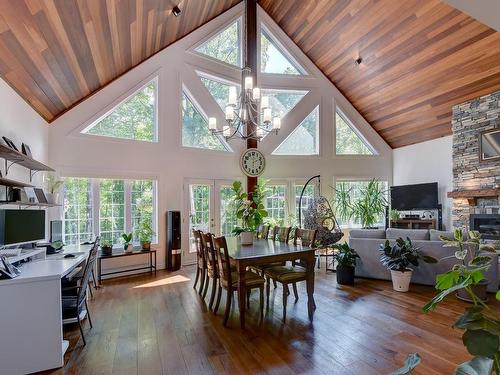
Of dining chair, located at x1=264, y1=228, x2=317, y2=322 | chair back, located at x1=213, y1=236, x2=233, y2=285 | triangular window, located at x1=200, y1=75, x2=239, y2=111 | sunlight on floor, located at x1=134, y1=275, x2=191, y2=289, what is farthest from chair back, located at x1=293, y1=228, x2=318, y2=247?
triangular window, located at x1=200, y1=75, x2=239, y2=111

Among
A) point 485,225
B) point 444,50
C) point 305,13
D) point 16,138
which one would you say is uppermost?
point 305,13

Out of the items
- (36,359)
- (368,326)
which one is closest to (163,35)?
(36,359)

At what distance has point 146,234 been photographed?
559cm

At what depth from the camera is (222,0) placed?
624cm

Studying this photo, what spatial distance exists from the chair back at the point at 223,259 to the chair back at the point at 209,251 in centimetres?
10

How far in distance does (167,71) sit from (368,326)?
5.98 metres

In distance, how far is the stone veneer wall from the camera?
5684 mm

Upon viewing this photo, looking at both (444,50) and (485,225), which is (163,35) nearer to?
(444,50)

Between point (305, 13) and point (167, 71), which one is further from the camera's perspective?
point (305, 13)

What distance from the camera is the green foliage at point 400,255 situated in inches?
165

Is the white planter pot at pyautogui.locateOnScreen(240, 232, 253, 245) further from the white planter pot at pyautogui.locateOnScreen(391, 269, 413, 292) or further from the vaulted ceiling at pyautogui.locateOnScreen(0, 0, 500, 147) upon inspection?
the vaulted ceiling at pyautogui.locateOnScreen(0, 0, 500, 147)

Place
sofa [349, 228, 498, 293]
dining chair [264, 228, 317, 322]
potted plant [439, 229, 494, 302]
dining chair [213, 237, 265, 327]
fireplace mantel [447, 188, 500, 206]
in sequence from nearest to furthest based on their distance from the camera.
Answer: potted plant [439, 229, 494, 302]
dining chair [213, 237, 265, 327]
dining chair [264, 228, 317, 322]
sofa [349, 228, 498, 293]
fireplace mantel [447, 188, 500, 206]

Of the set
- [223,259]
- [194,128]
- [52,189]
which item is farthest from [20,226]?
[194,128]

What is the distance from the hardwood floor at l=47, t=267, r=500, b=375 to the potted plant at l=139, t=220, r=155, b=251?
4.40 feet
